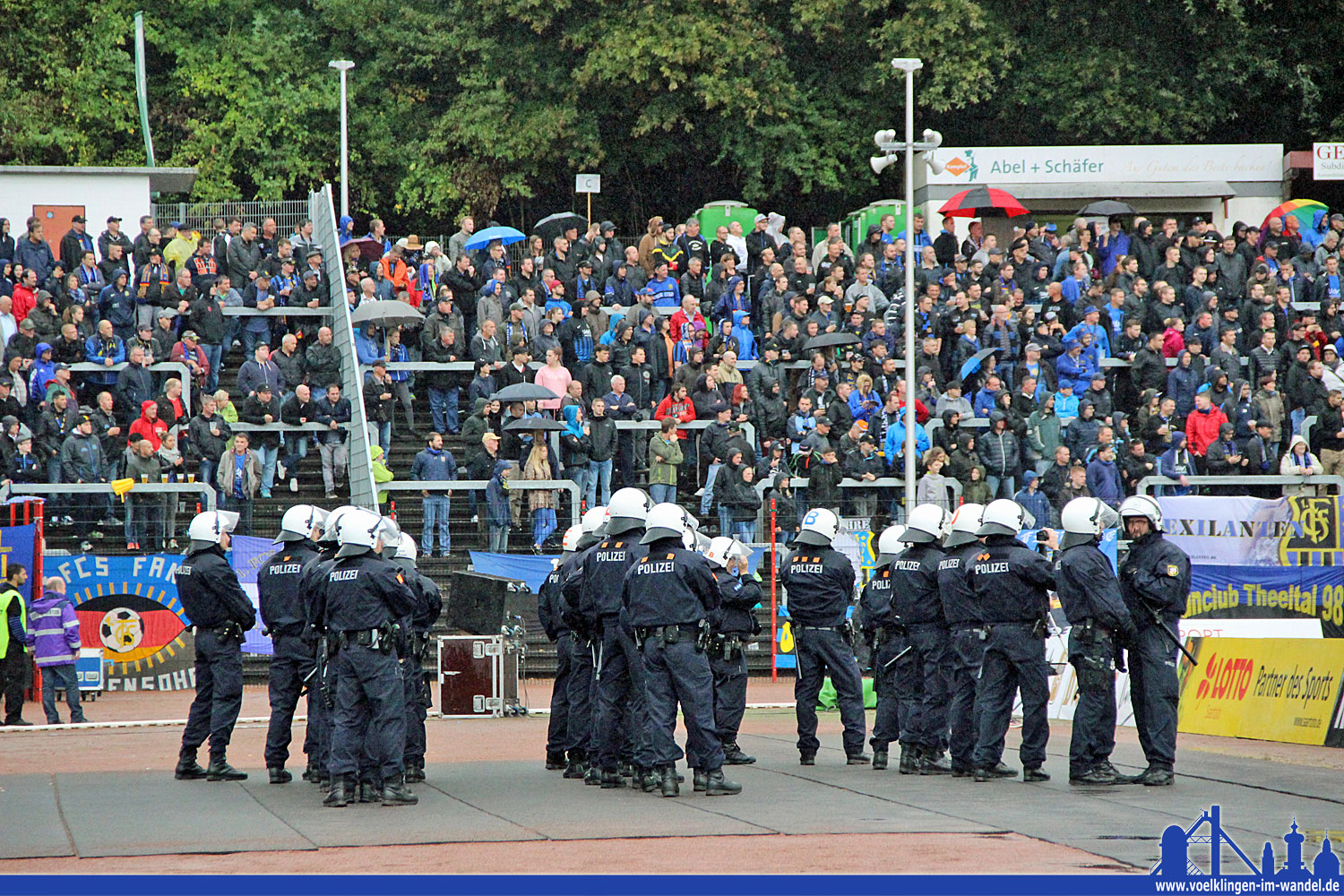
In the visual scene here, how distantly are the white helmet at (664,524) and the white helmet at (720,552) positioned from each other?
65.3 inches

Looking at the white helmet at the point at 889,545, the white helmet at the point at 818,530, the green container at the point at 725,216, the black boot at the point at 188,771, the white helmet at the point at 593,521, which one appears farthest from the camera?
the green container at the point at 725,216

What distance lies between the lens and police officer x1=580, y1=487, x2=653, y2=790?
12.4m

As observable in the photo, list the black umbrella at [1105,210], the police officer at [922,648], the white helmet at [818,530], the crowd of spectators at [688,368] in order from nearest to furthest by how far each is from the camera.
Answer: the police officer at [922,648] → the white helmet at [818,530] → the crowd of spectators at [688,368] → the black umbrella at [1105,210]

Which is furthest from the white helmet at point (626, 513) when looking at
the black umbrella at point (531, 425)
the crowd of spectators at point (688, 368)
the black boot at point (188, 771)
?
the black umbrella at point (531, 425)

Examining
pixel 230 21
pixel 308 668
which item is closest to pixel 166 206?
pixel 230 21

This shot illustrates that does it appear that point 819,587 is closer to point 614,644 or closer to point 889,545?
point 889,545

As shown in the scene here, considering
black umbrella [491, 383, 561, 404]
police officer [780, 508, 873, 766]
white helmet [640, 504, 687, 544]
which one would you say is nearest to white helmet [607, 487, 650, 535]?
white helmet [640, 504, 687, 544]

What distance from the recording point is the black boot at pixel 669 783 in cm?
1170

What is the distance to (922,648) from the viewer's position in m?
13.5

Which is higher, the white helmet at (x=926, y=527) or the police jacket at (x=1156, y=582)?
the white helmet at (x=926, y=527)

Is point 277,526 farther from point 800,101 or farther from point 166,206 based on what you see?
point 800,101

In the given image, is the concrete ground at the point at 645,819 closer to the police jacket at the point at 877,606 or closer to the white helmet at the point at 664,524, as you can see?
the police jacket at the point at 877,606

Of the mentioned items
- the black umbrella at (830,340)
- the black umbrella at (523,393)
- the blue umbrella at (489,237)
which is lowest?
the black umbrella at (523,393)

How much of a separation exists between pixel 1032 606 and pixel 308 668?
18.5ft
